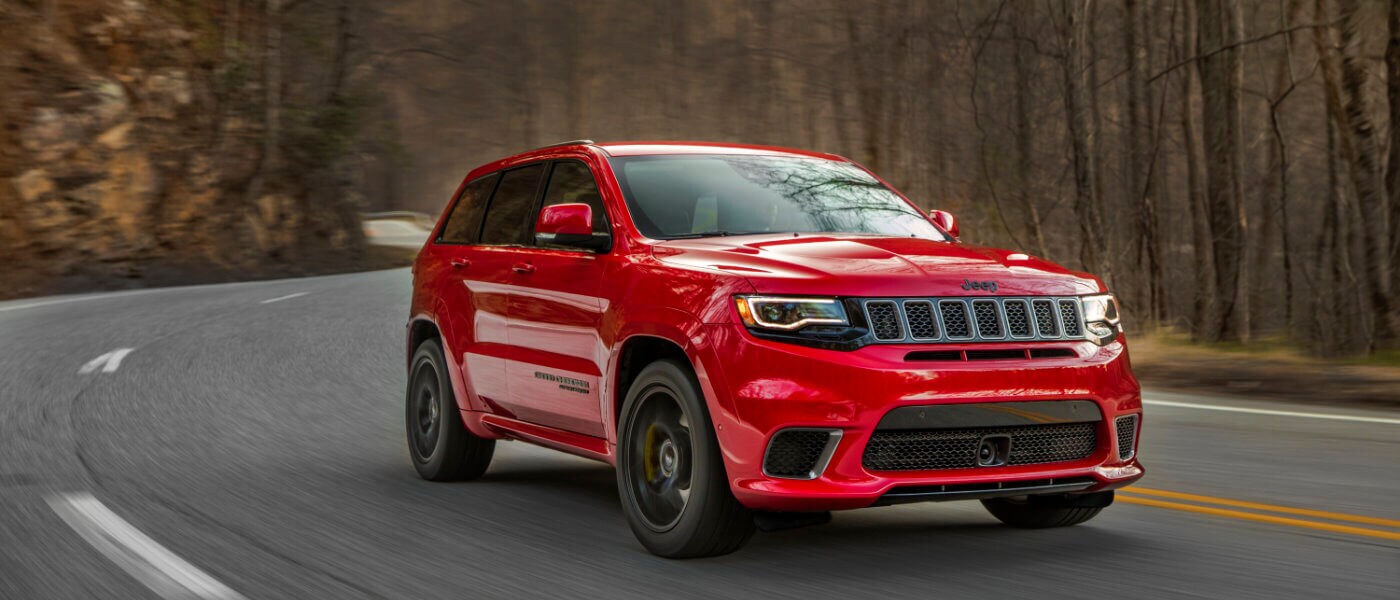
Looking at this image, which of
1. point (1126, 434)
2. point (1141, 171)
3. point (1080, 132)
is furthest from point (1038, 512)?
point (1141, 171)

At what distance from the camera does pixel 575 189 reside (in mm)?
7371

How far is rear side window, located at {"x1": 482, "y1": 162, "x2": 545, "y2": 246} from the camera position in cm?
782

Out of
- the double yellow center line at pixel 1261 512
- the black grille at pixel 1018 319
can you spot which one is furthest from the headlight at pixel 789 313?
the double yellow center line at pixel 1261 512

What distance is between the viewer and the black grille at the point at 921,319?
555cm

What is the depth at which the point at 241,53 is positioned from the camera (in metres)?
42.1

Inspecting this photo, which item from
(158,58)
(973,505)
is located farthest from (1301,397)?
(158,58)

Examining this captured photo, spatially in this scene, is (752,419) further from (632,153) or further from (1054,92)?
(1054,92)

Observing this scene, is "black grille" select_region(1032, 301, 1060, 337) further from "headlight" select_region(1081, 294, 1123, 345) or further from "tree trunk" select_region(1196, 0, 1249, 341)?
"tree trunk" select_region(1196, 0, 1249, 341)

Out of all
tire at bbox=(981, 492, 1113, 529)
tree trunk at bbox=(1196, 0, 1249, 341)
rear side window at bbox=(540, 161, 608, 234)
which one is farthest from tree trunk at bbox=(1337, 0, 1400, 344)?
rear side window at bbox=(540, 161, 608, 234)

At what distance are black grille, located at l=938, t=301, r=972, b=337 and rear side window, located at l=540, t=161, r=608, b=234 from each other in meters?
1.88

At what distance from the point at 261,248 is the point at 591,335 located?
117ft

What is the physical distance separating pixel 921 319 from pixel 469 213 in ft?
12.4

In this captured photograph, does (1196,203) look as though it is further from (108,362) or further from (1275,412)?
(108,362)

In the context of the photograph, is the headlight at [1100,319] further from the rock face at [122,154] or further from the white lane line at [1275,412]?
the rock face at [122,154]
